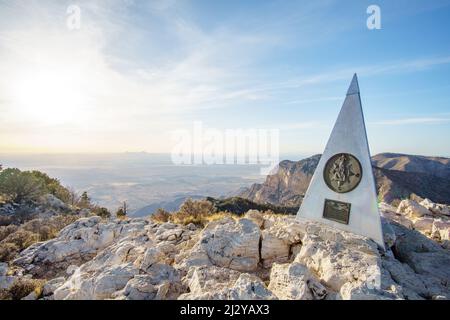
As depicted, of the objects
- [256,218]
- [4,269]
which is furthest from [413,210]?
[4,269]

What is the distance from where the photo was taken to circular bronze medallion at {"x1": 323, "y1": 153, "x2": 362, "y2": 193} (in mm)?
8438

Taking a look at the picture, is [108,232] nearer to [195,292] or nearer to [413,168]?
[195,292]

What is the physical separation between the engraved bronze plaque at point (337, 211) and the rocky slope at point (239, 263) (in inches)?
27.8

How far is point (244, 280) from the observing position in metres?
5.18

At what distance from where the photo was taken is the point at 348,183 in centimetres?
855

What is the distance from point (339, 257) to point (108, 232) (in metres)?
8.38

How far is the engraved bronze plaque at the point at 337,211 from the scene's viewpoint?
839cm

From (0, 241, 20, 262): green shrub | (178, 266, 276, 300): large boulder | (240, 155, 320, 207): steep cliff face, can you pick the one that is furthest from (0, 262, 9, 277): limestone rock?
(240, 155, 320, 207): steep cliff face

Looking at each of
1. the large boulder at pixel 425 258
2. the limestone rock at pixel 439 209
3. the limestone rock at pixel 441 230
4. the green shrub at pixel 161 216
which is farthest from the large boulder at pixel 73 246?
the limestone rock at pixel 439 209

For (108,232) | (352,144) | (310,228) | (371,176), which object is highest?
(352,144)

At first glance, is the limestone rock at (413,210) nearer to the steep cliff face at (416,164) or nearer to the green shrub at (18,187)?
the green shrub at (18,187)

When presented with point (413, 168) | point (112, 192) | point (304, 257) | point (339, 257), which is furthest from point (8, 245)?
point (413, 168)

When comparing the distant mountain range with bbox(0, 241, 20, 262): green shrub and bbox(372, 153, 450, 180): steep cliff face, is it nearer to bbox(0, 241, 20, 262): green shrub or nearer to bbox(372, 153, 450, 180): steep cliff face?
bbox(372, 153, 450, 180): steep cliff face

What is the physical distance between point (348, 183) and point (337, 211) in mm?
938
